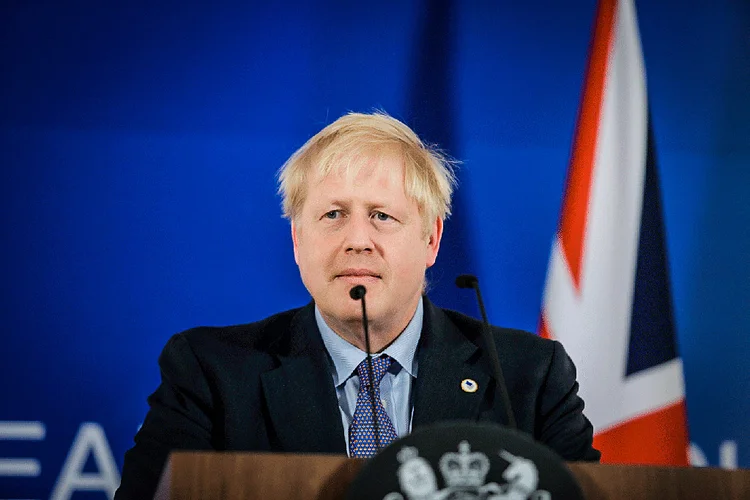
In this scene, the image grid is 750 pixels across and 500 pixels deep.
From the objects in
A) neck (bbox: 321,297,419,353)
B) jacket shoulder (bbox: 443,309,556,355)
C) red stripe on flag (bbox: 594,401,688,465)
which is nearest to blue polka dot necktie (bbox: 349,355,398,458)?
neck (bbox: 321,297,419,353)

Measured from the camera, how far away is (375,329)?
2.21m

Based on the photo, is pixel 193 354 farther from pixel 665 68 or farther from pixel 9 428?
pixel 665 68

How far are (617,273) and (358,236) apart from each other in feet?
4.22

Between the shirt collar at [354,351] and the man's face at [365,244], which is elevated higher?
the man's face at [365,244]

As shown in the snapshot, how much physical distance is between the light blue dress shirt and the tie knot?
0.03 feet

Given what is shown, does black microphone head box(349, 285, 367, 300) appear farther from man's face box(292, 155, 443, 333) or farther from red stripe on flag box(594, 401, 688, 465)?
red stripe on flag box(594, 401, 688, 465)

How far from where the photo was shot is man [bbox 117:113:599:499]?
6.77 feet

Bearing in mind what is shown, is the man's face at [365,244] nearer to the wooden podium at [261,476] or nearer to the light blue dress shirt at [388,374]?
the light blue dress shirt at [388,374]

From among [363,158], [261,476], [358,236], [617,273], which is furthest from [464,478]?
[617,273]

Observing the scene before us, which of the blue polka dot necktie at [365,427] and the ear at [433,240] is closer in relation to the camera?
the blue polka dot necktie at [365,427]

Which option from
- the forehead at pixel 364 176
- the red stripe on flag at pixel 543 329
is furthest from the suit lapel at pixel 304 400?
the red stripe on flag at pixel 543 329

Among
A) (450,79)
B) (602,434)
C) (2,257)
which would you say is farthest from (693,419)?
(2,257)

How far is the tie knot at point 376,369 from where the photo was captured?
7.02 feet

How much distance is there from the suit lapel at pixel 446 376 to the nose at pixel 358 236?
0.27m
